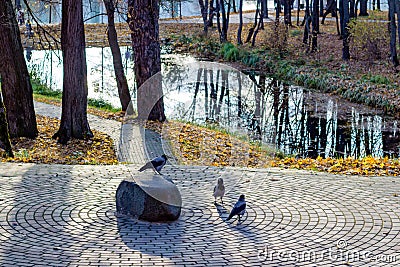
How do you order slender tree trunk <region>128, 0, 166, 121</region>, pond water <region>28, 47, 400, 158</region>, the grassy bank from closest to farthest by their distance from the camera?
slender tree trunk <region>128, 0, 166, 121</region>
pond water <region>28, 47, 400, 158</region>
the grassy bank

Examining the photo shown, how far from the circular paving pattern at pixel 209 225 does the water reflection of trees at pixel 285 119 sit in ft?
22.5

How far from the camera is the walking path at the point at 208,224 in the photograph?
6.55 metres

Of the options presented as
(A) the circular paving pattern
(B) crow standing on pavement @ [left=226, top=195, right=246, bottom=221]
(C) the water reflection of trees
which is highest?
(B) crow standing on pavement @ [left=226, top=195, right=246, bottom=221]

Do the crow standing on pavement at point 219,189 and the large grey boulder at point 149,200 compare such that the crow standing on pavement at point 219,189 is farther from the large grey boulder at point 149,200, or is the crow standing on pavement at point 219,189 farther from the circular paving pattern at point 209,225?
the large grey boulder at point 149,200

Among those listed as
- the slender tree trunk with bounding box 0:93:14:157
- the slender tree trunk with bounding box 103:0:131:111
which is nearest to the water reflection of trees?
the slender tree trunk with bounding box 103:0:131:111

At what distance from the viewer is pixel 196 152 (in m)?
13.9

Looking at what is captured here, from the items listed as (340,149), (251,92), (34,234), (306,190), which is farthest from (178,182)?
(251,92)

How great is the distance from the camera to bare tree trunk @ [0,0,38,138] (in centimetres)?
1395

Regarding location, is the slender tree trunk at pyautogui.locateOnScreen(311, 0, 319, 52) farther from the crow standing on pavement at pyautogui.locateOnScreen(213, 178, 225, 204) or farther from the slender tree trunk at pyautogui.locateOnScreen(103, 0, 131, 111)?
the crow standing on pavement at pyautogui.locateOnScreen(213, 178, 225, 204)

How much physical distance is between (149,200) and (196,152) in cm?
630

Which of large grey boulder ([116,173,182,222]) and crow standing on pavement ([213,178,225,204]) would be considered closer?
large grey boulder ([116,173,182,222])

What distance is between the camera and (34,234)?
23.5 ft

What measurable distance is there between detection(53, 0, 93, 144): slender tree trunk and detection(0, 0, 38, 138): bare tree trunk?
2.69 ft

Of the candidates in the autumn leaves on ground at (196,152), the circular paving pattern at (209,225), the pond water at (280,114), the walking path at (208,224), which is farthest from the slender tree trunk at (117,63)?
the circular paving pattern at (209,225)
